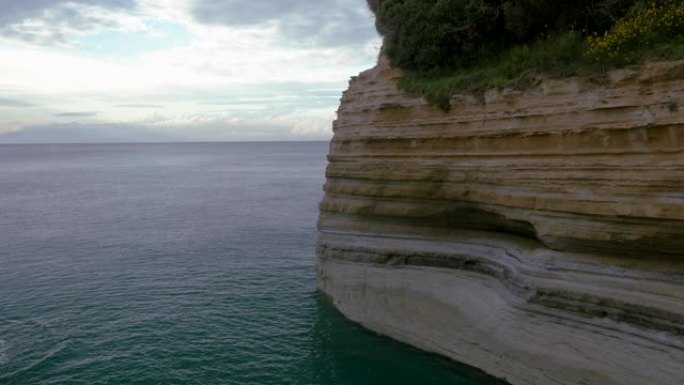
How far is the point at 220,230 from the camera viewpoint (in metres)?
36.8

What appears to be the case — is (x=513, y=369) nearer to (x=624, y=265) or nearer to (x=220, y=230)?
(x=624, y=265)

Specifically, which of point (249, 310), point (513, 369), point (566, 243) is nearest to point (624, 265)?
point (566, 243)

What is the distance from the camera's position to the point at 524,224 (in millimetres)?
14227

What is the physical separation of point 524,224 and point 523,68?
3.98m

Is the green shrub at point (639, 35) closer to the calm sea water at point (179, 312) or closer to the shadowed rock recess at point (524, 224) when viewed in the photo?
the shadowed rock recess at point (524, 224)

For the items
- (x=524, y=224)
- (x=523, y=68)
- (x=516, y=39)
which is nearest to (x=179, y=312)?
(x=524, y=224)

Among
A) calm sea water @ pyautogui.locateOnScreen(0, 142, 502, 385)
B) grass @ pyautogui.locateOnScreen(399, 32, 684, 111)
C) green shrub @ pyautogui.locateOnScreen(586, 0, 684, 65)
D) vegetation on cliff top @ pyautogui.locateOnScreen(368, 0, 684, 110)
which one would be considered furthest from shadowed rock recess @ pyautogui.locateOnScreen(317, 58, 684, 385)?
calm sea water @ pyautogui.locateOnScreen(0, 142, 502, 385)

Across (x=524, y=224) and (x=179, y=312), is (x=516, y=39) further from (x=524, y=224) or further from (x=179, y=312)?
(x=179, y=312)

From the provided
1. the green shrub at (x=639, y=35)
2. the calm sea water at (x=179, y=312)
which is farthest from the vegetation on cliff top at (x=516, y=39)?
the calm sea water at (x=179, y=312)

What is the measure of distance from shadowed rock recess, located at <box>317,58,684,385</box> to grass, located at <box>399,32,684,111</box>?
349 millimetres

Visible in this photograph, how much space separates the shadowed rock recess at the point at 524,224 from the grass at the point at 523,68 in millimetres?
349

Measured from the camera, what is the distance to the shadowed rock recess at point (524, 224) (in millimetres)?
11688

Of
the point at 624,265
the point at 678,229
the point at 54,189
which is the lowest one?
the point at 54,189

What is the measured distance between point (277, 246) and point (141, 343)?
14079 mm
